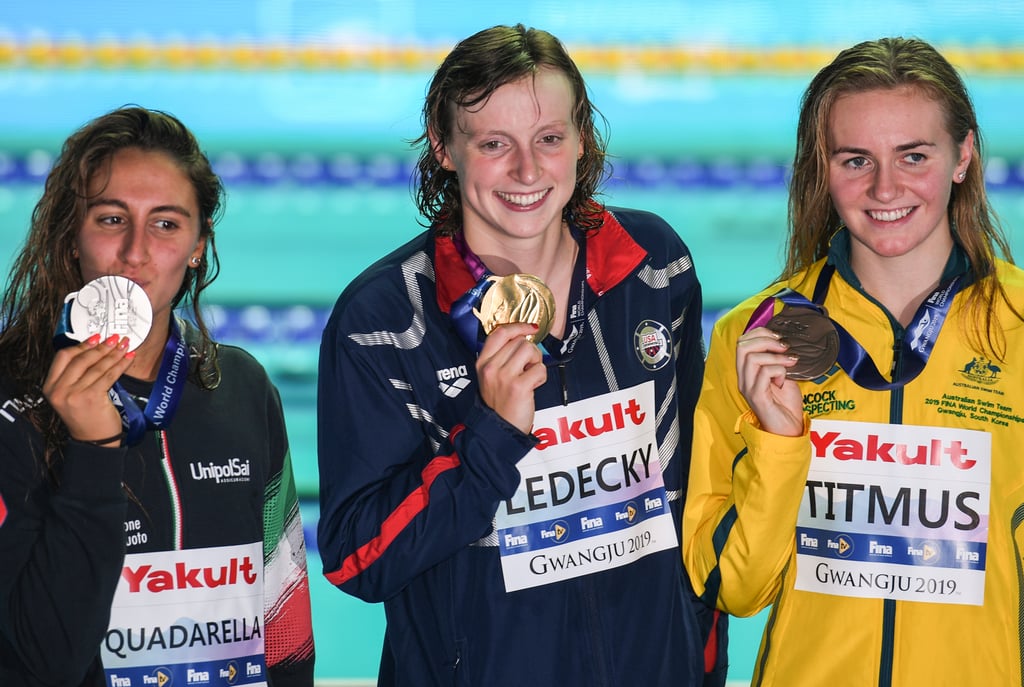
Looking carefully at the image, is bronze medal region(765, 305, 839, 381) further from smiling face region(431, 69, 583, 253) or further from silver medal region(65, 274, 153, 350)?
silver medal region(65, 274, 153, 350)

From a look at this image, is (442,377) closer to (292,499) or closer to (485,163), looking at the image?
(485,163)

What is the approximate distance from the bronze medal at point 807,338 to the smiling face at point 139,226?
1.07 meters

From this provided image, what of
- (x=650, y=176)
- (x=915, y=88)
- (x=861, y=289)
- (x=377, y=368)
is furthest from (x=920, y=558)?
(x=650, y=176)

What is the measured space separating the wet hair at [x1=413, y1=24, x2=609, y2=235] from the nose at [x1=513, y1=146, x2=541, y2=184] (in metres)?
0.11

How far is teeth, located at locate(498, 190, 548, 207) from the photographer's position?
201cm

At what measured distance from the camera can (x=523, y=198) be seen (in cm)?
201

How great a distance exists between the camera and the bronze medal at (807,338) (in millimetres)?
1945

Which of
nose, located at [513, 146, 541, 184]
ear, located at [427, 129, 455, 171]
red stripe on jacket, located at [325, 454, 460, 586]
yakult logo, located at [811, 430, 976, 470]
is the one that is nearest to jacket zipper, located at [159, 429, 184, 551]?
red stripe on jacket, located at [325, 454, 460, 586]

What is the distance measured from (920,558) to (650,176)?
3.76 metres

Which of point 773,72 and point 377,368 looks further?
point 773,72

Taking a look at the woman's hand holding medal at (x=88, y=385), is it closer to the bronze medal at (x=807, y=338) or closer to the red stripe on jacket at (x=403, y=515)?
the red stripe on jacket at (x=403, y=515)

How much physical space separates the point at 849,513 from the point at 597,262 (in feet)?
1.97

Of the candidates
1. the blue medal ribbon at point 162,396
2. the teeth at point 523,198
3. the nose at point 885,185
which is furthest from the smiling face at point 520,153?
the blue medal ribbon at point 162,396

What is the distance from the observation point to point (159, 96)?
17.3 ft
